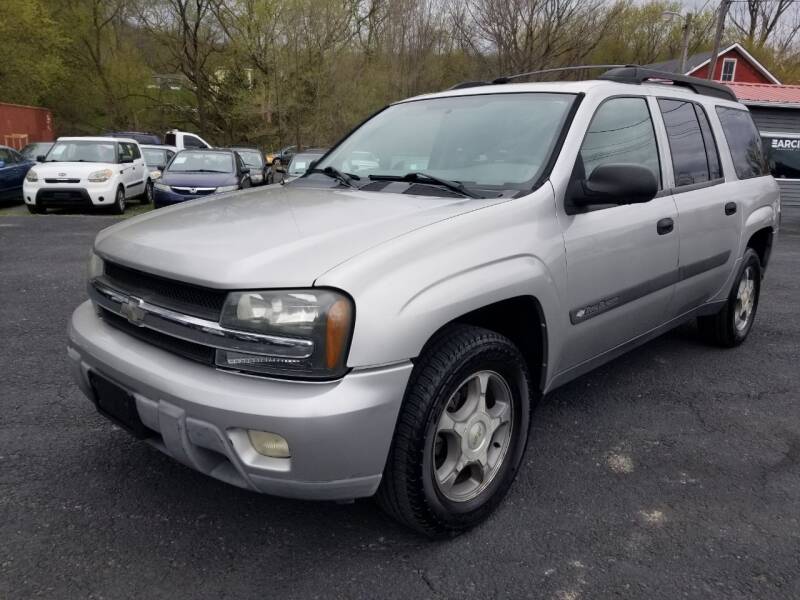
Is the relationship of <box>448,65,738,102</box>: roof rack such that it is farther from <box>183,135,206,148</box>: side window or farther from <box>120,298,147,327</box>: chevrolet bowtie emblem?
<box>183,135,206,148</box>: side window

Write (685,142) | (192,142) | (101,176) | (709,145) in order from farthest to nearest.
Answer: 1. (192,142)
2. (101,176)
3. (709,145)
4. (685,142)

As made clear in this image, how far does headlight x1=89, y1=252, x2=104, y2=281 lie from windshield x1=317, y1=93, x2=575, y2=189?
4.41 ft


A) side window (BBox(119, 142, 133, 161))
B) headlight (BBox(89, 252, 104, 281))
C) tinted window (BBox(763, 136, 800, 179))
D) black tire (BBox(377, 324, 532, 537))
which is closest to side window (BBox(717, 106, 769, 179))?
black tire (BBox(377, 324, 532, 537))

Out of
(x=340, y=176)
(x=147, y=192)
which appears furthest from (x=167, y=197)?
(x=340, y=176)

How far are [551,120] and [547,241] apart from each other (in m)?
0.73

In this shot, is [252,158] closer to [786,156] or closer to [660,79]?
[786,156]

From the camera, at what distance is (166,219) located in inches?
107

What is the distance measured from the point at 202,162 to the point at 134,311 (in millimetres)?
11893

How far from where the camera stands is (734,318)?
465 centimetres

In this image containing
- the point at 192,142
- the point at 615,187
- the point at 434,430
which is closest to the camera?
the point at 434,430

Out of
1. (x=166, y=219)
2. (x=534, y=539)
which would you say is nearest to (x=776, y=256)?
(x=534, y=539)

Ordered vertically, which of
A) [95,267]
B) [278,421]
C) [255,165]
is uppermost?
[95,267]

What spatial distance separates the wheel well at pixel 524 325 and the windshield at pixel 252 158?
15.6 m

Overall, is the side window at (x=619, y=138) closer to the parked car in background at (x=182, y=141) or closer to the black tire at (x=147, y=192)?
the black tire at (x=147, y=192)
